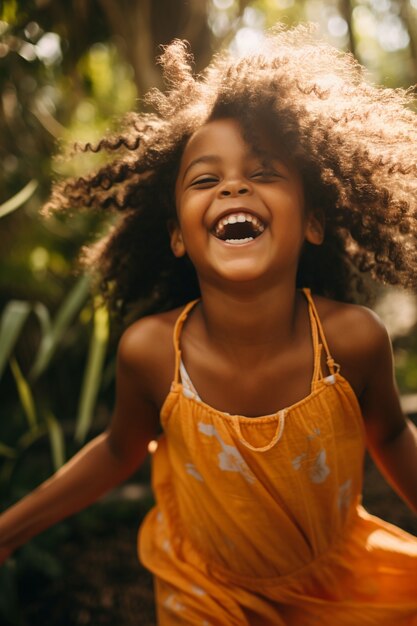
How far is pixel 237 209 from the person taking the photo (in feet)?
4.14

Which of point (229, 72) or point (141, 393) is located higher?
point (229, 72)

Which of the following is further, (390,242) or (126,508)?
(126,508)

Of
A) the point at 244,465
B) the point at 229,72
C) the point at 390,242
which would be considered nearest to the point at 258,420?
the point at 244,465

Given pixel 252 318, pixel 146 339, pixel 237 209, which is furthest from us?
pixel 146 339

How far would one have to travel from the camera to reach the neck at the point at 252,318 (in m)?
1.36

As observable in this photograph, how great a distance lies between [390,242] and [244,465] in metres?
0.63

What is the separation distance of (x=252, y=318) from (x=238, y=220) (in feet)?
0.72

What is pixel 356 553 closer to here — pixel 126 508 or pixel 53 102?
pixel 126 508

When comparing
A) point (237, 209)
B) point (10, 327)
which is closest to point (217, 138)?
point (237, 209)

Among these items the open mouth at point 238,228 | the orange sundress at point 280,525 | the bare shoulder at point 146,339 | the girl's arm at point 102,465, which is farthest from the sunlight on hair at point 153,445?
the open mouth at point 238,228

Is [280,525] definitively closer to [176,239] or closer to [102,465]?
[102,465]

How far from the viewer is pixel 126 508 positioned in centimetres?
258

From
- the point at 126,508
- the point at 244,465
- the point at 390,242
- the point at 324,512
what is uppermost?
the point at 390,242

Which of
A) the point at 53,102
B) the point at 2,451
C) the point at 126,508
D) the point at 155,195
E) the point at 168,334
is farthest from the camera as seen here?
the point at 53,102
